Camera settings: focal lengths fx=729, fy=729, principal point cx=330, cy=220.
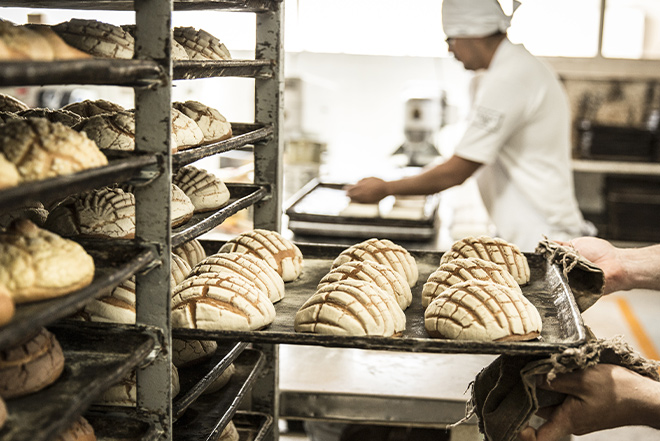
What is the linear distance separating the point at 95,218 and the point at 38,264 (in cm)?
42

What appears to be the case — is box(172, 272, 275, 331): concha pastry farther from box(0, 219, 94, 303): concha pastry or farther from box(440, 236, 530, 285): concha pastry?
box(440, 236, 530, 285): concha pastry

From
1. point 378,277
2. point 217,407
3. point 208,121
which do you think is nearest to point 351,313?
point 378,277

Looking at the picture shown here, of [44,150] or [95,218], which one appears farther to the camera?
[95,218]

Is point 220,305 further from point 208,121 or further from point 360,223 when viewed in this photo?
point 360,223

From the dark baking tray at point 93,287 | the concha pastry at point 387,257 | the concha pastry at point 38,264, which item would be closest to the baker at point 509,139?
the concha pastry at point 387,257

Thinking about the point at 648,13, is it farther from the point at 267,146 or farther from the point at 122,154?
the point at 122,154

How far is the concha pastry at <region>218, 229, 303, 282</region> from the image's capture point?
167 cm

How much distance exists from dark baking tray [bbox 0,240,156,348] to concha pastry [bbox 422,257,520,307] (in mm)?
662

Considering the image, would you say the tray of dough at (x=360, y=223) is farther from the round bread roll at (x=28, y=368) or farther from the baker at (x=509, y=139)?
the round bread roll at (x=28, y=368)

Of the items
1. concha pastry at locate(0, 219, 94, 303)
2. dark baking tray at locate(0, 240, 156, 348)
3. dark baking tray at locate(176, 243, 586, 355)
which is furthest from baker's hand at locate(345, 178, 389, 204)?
concha pastry at locate(0, 219, 94, 303)

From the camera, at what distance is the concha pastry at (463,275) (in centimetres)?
155

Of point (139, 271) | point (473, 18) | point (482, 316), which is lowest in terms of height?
point (482, 316)

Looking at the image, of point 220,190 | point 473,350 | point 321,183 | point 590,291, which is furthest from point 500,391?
point 321,183

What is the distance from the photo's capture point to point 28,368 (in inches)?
35.5
